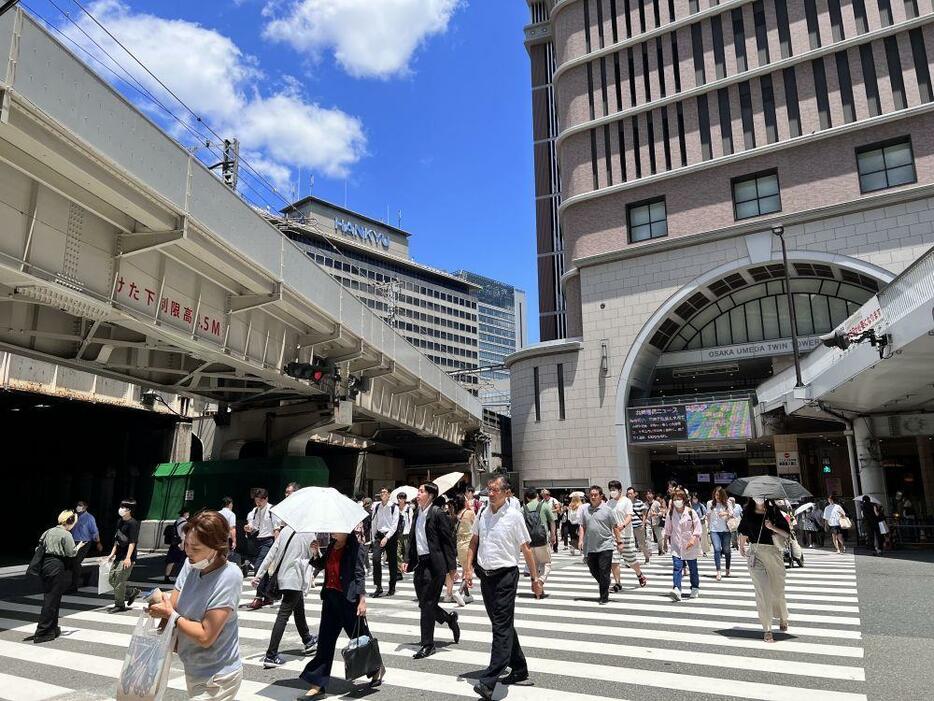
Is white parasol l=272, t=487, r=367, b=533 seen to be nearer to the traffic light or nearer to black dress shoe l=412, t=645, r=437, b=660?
black dress shoe l=412, t=645, r=437, b=660

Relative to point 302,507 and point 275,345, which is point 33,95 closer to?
point 302,507

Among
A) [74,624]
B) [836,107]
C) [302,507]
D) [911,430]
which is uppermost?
[836,107]

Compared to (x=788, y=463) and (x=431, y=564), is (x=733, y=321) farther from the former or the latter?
(x=431, y=564)

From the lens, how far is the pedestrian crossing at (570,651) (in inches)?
221

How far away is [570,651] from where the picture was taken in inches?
276

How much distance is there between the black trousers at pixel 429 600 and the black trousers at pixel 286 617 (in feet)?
4.29

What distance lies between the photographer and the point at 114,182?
9141 millimetres

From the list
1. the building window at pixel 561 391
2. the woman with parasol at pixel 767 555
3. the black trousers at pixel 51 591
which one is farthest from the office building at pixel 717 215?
the black trousers at pixel 51 591

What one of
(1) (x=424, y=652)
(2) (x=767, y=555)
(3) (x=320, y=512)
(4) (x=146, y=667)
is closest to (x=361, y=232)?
(2) (x=767, y=555)

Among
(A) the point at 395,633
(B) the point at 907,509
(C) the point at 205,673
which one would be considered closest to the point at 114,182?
(A) the point at 395,633

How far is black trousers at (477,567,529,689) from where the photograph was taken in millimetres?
5316

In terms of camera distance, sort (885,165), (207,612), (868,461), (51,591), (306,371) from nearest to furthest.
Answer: (207,612) < (51,591) < (306,371) < (868,461) < (885,165)

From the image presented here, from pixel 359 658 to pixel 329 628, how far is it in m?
0.36

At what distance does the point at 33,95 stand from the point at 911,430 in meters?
25.9
